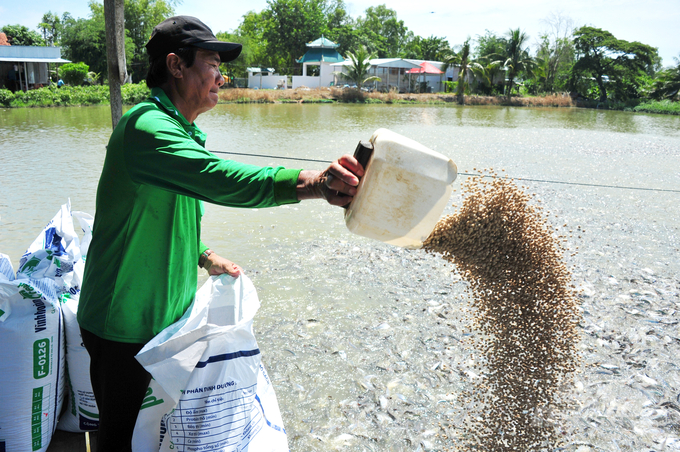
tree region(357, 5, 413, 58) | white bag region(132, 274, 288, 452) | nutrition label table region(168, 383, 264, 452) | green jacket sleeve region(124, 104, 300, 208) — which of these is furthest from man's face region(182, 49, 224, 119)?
tree region(357, 5, 413, 58)

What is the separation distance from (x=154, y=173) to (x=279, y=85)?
41.7m

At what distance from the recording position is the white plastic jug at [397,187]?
1.22 meters

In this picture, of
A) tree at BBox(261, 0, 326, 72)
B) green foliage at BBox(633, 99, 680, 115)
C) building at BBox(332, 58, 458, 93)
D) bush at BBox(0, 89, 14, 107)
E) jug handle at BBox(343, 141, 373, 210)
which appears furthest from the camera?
tree at BBox(261, 0, 326, 72)

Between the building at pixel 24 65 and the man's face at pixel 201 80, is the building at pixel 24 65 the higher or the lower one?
the higher one

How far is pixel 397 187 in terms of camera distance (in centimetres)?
Answer: 125

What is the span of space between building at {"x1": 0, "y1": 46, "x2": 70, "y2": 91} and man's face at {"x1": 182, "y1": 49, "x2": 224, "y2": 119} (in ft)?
102

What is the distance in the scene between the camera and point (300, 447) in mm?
2479

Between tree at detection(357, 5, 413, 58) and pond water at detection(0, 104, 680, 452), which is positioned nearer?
pond water at detection(0, 104, 680, 452)

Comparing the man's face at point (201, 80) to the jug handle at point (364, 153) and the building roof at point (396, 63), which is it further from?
the building roof at point (396, 63)

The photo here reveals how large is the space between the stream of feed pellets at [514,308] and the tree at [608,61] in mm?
50159

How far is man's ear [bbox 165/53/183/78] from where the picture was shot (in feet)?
4.95

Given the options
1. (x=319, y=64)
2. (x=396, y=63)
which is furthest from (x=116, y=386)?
(x=319, y=64)

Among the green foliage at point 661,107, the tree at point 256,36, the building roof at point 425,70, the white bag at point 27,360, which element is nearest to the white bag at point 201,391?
the white bag at point 27,360

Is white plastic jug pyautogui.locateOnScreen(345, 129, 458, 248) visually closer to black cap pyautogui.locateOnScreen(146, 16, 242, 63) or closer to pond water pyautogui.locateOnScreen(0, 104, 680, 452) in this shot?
black cap pyautogui.locateOnScreen(146, 16, 242, 63)
